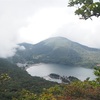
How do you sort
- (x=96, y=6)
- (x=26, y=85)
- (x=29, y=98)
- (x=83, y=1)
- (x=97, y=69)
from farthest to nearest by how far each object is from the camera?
(x=26, y=85) < (x=29, y=98) < (x=97, y=69) < (x=83, y=1) < (x=96, y=6)

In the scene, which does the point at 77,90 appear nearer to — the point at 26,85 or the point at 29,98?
the point at 29,98

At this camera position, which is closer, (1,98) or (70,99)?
(70,99)

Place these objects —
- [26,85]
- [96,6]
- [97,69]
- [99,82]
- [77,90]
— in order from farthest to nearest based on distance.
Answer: [26,85]
[99,82]
[97,69]
[77,90]
[96,6]

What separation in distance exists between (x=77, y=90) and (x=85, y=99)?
1922 millimetres

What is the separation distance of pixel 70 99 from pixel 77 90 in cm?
192

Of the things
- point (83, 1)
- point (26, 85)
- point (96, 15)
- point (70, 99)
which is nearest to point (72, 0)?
point (83, 1)

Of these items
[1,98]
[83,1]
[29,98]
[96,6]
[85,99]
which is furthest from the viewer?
[1,98]

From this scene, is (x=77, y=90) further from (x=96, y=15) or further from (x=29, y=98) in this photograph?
(x=29, y=98)

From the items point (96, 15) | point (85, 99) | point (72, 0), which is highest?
point (72, 0)

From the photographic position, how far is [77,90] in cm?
1841

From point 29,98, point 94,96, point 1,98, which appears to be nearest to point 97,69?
point 94,96

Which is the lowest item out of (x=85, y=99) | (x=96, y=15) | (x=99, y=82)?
(x=85, y=99)

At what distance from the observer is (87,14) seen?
14883 millimetres

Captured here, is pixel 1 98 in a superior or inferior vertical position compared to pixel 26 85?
inferior
